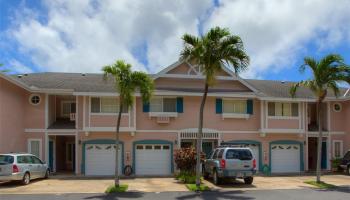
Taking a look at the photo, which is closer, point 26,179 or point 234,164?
point 234,164

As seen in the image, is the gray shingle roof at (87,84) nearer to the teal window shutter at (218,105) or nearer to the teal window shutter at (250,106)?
the teal window shutter at (250,106)

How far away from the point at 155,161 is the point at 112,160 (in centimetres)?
266

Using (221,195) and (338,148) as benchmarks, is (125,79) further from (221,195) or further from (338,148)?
(338,148)

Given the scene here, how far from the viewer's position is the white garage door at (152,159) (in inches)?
1064

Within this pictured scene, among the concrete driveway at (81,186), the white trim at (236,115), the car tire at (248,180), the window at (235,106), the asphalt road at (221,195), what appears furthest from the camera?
the window at (235,106)

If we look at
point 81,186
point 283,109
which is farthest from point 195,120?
point 81,186

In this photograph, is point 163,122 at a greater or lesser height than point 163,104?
lesser

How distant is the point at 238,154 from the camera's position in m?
20.7

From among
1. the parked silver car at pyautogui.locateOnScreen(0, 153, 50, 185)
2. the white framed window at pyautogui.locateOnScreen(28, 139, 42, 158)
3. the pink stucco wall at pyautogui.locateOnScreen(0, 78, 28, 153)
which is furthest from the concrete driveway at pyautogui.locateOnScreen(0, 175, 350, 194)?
the pink stucco wall at pyautogui.locateOnScreen(0, 78, 28, 153)

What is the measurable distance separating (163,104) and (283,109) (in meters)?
8.05

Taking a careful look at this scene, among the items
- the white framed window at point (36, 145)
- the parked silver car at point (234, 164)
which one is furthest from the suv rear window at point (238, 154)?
the white framed window at point (36, 145)

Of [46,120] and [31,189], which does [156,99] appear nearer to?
[46,120]

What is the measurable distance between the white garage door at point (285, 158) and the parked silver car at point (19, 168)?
48.8 ft

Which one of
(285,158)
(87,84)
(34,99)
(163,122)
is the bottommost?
(285,158)
